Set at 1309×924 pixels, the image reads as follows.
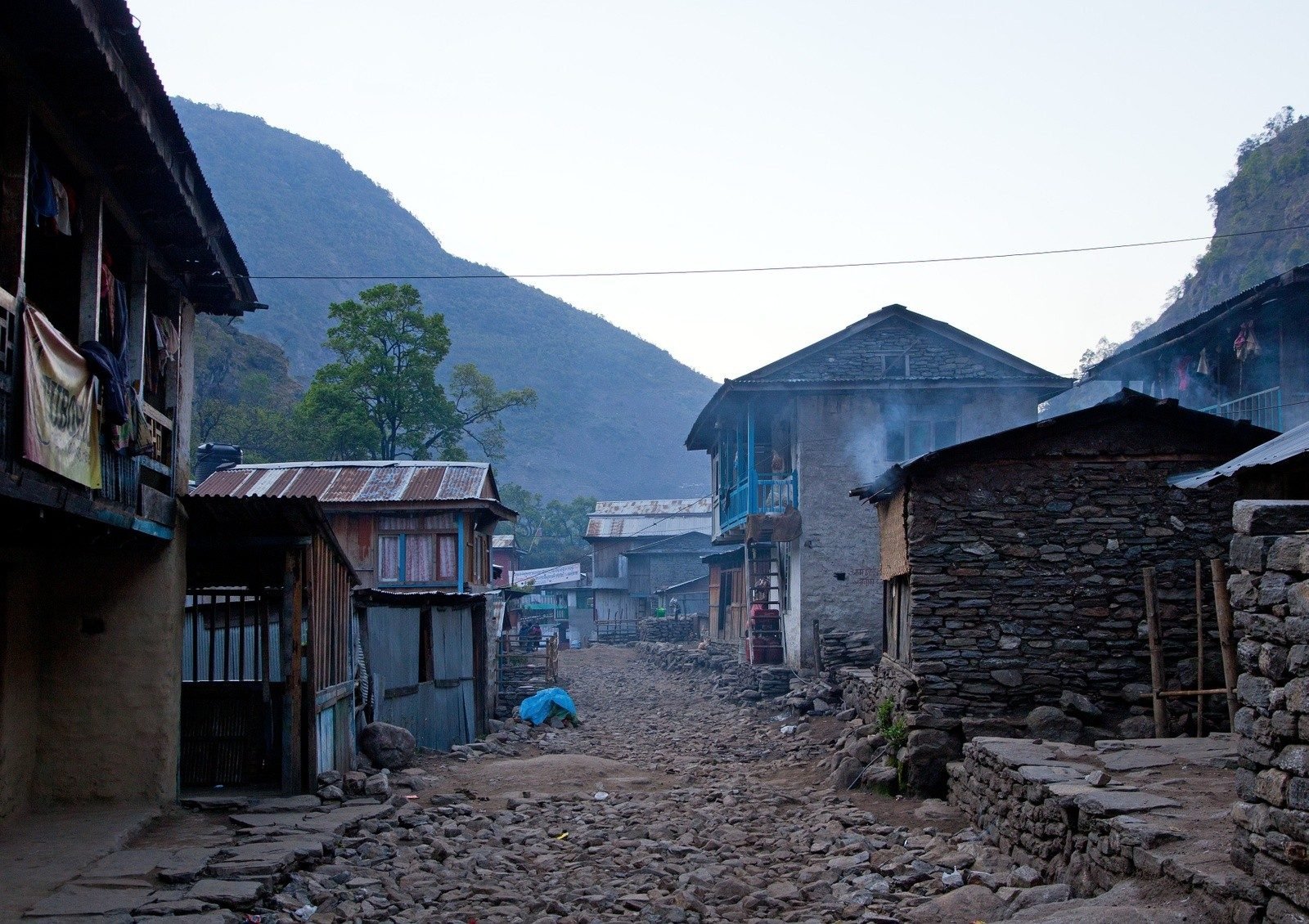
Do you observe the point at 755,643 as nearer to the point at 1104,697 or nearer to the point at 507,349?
the point at 1104,697

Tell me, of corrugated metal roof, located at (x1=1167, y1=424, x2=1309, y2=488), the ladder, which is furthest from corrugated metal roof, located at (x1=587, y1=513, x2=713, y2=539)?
corrugated metal roof, located at (x1=1167, y1=424, x2=1309, y2=488)

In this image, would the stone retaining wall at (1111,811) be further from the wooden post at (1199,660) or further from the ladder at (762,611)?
the ladder at (762,611)

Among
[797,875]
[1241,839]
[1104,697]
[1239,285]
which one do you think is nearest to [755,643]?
[1104,697]

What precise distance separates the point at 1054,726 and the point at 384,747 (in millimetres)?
8899

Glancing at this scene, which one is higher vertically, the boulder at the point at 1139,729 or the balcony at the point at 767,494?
the balcony at the point at 767,494

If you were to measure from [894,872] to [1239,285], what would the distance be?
1341 inches

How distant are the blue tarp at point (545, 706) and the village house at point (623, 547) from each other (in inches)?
1250

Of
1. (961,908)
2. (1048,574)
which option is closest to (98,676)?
(961,908)

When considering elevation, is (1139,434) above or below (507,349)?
below

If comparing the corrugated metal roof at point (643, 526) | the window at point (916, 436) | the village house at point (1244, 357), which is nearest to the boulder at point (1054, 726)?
the village house at point (1244, 357)

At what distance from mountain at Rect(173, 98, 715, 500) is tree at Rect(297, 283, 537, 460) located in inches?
2693

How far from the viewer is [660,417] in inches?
5782

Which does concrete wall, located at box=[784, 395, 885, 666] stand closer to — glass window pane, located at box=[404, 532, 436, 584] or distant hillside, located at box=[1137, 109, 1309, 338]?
glass window pane, located at box=[404, 532, 436, 584]

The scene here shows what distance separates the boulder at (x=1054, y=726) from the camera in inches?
472
